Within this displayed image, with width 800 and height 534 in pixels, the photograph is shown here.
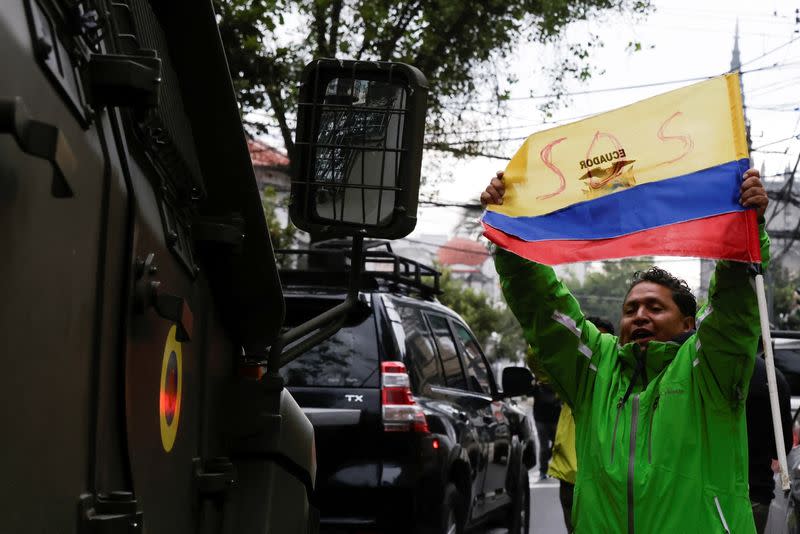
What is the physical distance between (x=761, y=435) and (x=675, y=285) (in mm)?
1817

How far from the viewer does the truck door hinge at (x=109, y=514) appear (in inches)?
63.7

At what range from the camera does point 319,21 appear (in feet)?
57.7

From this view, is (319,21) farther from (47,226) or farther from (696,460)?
(47,226)

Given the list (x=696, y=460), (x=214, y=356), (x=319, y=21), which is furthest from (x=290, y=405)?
(x=319, y=21)

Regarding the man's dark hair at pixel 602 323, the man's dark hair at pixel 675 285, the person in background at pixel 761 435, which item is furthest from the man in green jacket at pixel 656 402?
the man's dark hair at pixel 602 323

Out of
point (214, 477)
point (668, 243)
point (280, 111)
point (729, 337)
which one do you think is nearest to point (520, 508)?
point (668, 243)

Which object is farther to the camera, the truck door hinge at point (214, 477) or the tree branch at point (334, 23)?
the tree branch at point (334, 23)

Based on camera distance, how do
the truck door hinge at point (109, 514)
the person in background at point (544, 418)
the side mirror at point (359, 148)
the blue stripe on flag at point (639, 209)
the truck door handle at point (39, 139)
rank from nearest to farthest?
the truck door handle at point (39, 139) < the truck door hinge at point (109, 514) < the side mirror at point (359, 148) < the blue stripe on flag at point (639, 209) < the person in background at point (544, 418)

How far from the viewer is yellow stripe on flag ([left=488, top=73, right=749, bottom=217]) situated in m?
3.93

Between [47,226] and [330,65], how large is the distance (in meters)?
1.65

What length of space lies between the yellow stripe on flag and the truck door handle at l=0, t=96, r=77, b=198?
2710mm

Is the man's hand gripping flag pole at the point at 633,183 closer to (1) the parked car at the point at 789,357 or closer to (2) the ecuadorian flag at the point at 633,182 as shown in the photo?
(2) the ecuadorian flag at the point at 633,182

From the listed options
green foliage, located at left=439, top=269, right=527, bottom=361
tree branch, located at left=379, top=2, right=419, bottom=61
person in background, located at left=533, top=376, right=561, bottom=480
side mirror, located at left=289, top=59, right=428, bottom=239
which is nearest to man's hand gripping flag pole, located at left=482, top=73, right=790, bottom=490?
side mirror, located at left=289, top=59, right=428, bottom=239

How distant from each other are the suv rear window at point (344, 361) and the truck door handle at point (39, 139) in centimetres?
511
